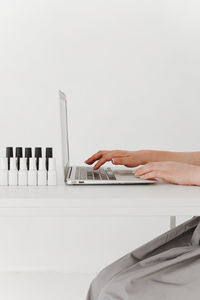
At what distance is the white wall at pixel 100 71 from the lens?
3.25 m

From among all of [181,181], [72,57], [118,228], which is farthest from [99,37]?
[181,181]

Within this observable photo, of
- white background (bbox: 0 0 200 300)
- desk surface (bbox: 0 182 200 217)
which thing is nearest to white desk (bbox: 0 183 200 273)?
white background (bbox: 0 0 200 300)

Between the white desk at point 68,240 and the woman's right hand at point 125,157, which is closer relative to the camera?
the woman's right hand at point 125,157

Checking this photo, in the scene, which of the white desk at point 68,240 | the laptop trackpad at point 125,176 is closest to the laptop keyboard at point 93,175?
the laptop trackpad at point 125,176

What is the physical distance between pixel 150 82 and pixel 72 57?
51cm

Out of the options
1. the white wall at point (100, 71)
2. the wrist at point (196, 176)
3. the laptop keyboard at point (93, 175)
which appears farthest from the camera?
the white wall at point (100, 71)

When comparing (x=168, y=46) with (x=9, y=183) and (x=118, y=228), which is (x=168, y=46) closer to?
(x=118, y=228)

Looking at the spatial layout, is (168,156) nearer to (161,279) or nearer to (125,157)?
(125,157)

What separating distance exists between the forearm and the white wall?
1281 mm

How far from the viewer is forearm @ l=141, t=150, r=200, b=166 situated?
1.99 meters

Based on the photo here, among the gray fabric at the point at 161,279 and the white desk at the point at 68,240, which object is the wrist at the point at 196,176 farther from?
the white desk at the point at 68,240

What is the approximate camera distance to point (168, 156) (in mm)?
1991

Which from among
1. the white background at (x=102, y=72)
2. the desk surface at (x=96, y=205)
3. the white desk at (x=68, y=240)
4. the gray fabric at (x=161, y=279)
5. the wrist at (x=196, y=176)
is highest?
the white background at (x=102, y=72)

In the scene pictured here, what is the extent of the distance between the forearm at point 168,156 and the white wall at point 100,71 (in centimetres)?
128
